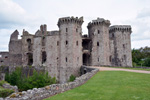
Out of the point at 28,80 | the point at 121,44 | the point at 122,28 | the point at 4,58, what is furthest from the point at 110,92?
the point at 4,58

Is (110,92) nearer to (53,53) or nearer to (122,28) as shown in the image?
(53,53)

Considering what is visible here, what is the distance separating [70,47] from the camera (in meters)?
36.8

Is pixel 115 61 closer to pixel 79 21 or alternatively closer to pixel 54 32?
pixel 79 21

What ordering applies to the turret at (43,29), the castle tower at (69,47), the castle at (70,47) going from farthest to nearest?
the turret at (43,29), the castle at (70,47), the castle tower at (69,47)

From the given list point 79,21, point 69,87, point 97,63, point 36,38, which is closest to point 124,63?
point 97,63

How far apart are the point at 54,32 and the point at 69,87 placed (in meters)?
27.4

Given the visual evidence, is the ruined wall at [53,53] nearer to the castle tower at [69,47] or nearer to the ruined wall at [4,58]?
the castle tower at [69,47]

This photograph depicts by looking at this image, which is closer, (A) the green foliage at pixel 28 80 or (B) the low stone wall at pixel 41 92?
(B) the low stone wall at pixel 41 92

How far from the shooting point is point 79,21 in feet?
127

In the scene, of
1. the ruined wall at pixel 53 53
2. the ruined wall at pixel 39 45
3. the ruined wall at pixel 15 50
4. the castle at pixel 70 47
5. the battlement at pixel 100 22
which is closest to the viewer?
the castle at pixel 70 47

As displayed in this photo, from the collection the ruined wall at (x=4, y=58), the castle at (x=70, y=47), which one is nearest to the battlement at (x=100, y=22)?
the castle at (x=70, y=47)

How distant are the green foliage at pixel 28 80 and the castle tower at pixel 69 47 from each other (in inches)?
161

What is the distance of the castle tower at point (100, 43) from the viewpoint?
40031mm

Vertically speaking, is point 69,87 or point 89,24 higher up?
point 89,24
